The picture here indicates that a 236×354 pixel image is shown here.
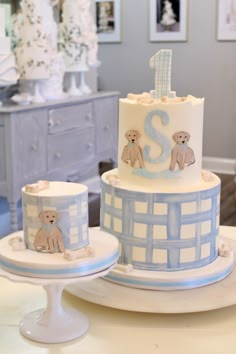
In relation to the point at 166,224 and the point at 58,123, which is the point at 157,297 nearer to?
the point at 166,224

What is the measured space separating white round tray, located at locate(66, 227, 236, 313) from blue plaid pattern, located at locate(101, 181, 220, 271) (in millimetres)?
65

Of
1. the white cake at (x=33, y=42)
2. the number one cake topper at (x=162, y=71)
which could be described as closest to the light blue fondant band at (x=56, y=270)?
the number one cake topper at (x=162, y=71)

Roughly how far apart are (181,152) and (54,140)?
90.9 inches

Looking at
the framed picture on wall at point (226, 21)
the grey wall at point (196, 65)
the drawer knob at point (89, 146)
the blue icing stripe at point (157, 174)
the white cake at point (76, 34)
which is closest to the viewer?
the blue icing stripe at point (157, 174)

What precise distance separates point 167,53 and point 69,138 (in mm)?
2407

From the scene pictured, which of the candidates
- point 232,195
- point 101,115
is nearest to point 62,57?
point 101,115

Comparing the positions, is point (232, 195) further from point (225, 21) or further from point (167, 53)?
point (167, 53)

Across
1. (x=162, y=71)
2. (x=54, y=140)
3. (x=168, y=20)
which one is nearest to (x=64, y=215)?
(x=162, y=71)

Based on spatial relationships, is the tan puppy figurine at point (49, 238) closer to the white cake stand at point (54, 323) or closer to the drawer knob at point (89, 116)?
the white cake stand at point (54, 323)

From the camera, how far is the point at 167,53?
50.2 inches

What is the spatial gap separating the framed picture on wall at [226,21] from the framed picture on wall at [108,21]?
979mm

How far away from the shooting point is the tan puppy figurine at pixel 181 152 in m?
1.23

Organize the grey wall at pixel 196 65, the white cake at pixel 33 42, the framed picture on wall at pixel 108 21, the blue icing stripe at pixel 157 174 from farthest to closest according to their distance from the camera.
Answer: the framed picture on wall at pixel 108 21 < the grey wall at pixel 196 65 < the white cake at pixel 33 42 < the blue icing stripe at pixel 157 174

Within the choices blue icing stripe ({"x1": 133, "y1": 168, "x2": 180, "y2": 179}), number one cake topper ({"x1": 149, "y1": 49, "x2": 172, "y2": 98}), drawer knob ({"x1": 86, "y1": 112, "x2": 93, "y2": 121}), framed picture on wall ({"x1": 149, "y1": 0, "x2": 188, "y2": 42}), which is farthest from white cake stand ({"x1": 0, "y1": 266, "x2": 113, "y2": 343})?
framed picture on wall ({"x1": 149, "y1": 0, "x2": 188, "y2": 42})
